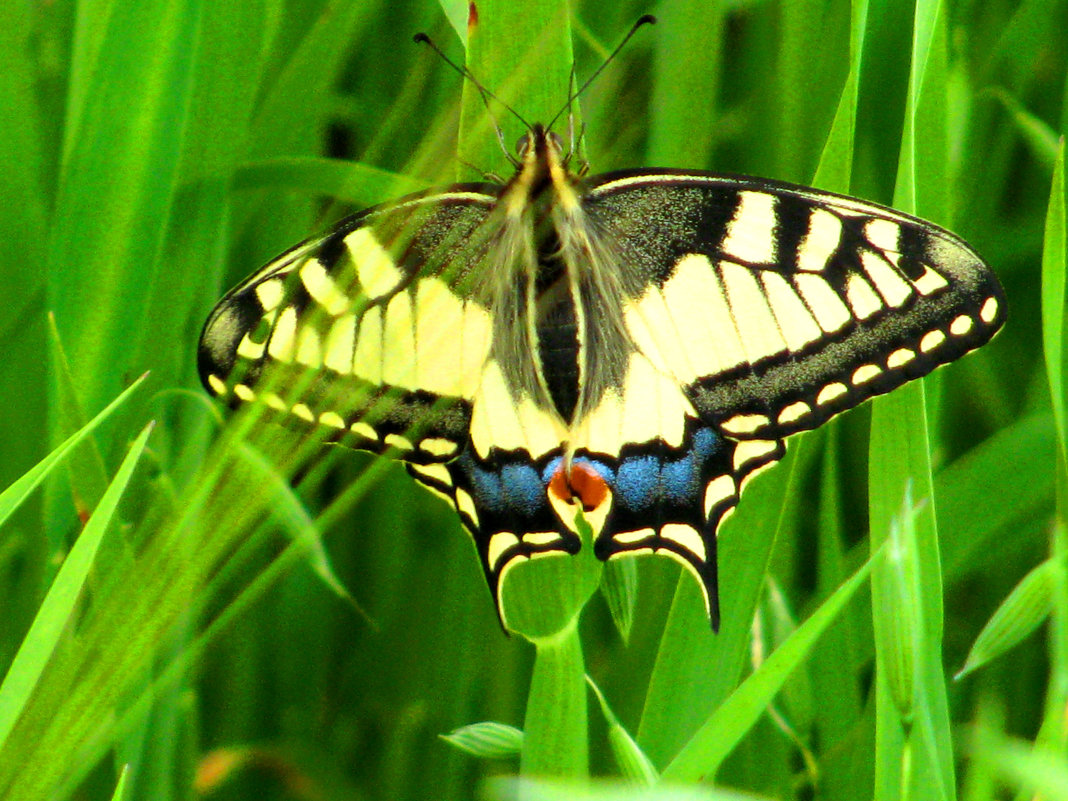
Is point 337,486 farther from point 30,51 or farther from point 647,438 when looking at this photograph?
point 30,51

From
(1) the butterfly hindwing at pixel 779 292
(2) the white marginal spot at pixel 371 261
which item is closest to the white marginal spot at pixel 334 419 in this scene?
(2) the white marginal spot at pixel 371 261

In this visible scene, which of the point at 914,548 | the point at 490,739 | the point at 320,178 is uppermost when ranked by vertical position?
the point at 320,178

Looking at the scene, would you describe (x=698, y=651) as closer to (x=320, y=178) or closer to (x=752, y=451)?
(x=752, y=451)

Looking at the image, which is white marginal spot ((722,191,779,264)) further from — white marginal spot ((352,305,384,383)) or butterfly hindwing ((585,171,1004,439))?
white marginal spot ((352,305,384,383))

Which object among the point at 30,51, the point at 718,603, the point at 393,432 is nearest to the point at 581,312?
the point at 393,432

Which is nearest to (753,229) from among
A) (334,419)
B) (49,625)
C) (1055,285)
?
(1055,285)

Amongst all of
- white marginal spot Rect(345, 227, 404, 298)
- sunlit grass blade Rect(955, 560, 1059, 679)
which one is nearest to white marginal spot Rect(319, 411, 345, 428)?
white marginal spot Rect(345, 227, 404, 298)

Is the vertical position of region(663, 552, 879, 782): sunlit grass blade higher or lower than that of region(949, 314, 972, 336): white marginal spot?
lower
